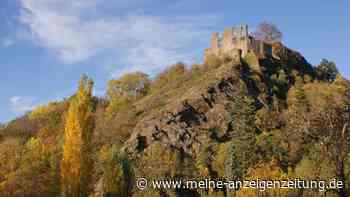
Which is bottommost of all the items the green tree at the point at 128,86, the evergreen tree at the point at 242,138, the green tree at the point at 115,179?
the green tree at the point at 115,179

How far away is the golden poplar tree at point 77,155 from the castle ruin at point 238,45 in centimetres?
4837

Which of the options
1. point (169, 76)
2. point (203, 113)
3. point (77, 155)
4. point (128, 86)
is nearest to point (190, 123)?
point (203, 113)

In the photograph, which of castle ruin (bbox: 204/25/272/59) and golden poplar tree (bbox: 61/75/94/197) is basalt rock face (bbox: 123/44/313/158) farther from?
golden poplar tree (bbox: 61/75/94/197)

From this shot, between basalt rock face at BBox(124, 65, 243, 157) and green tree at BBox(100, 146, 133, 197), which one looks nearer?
green tree at BBox(100, 146, 133, 197)

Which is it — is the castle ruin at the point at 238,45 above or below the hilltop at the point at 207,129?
above

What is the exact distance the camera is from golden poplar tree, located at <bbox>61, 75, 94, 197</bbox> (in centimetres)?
3819

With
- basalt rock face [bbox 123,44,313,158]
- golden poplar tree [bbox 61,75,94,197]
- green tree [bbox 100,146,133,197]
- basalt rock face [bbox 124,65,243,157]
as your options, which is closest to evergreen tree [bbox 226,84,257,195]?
basalt rock face [bbox 123,44,313,158]

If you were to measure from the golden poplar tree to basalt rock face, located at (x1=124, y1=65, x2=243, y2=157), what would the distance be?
91.0 feet

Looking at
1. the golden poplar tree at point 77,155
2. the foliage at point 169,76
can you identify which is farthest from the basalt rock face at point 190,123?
the golden poplar tree at point 77,155

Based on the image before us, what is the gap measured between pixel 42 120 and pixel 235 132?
46503mm

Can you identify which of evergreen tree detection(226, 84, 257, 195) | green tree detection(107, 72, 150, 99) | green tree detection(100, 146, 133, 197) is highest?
green tree detection(107, 72, 150, 99)

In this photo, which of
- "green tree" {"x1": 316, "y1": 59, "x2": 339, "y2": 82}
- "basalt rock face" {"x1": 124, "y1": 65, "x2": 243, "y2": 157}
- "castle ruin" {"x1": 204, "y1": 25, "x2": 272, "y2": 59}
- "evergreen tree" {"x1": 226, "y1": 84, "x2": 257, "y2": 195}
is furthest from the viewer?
"green tree" {"x1": 316, "y1": 59, "x2": 339, "y2": 82}

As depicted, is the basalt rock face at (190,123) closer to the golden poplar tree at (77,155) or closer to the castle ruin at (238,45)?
the castle ruin at (238,45)

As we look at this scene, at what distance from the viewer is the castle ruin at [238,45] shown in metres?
84.5
